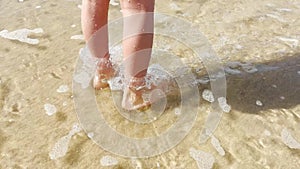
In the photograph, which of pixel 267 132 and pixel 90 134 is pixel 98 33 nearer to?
pixel 90 134

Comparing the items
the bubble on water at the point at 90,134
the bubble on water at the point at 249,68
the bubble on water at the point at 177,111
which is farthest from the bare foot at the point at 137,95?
the bubble on water at the point at 249,68

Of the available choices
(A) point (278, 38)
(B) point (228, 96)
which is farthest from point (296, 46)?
(B) point (228, 96)

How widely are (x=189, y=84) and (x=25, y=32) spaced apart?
146 cm

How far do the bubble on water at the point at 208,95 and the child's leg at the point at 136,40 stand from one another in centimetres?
42

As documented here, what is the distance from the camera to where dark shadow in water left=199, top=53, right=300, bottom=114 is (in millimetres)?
2543

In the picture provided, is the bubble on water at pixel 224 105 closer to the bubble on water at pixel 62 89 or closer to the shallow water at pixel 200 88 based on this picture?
the shallow water at pixel 200 88

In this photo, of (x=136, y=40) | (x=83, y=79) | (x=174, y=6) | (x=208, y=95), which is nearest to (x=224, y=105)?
→ (x=208, y=95)

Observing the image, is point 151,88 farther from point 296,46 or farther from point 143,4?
A: point 296,46

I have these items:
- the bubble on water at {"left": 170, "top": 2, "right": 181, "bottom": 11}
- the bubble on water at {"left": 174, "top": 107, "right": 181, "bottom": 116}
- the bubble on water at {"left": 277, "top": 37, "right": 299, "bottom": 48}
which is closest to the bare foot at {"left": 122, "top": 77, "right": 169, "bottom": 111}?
the bubble on water at {"left": 174, "top": 107, "right": 181, "bottom": 116}

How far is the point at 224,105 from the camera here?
99.8 inches

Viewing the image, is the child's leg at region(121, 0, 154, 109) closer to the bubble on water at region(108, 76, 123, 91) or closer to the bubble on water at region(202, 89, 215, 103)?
the bubble on water at region(108, 76, 123, 91)

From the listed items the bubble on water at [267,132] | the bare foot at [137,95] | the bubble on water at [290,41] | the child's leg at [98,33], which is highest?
the child's leg at [98,33]

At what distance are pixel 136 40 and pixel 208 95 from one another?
61cm

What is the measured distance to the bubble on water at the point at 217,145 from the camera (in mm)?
2223
